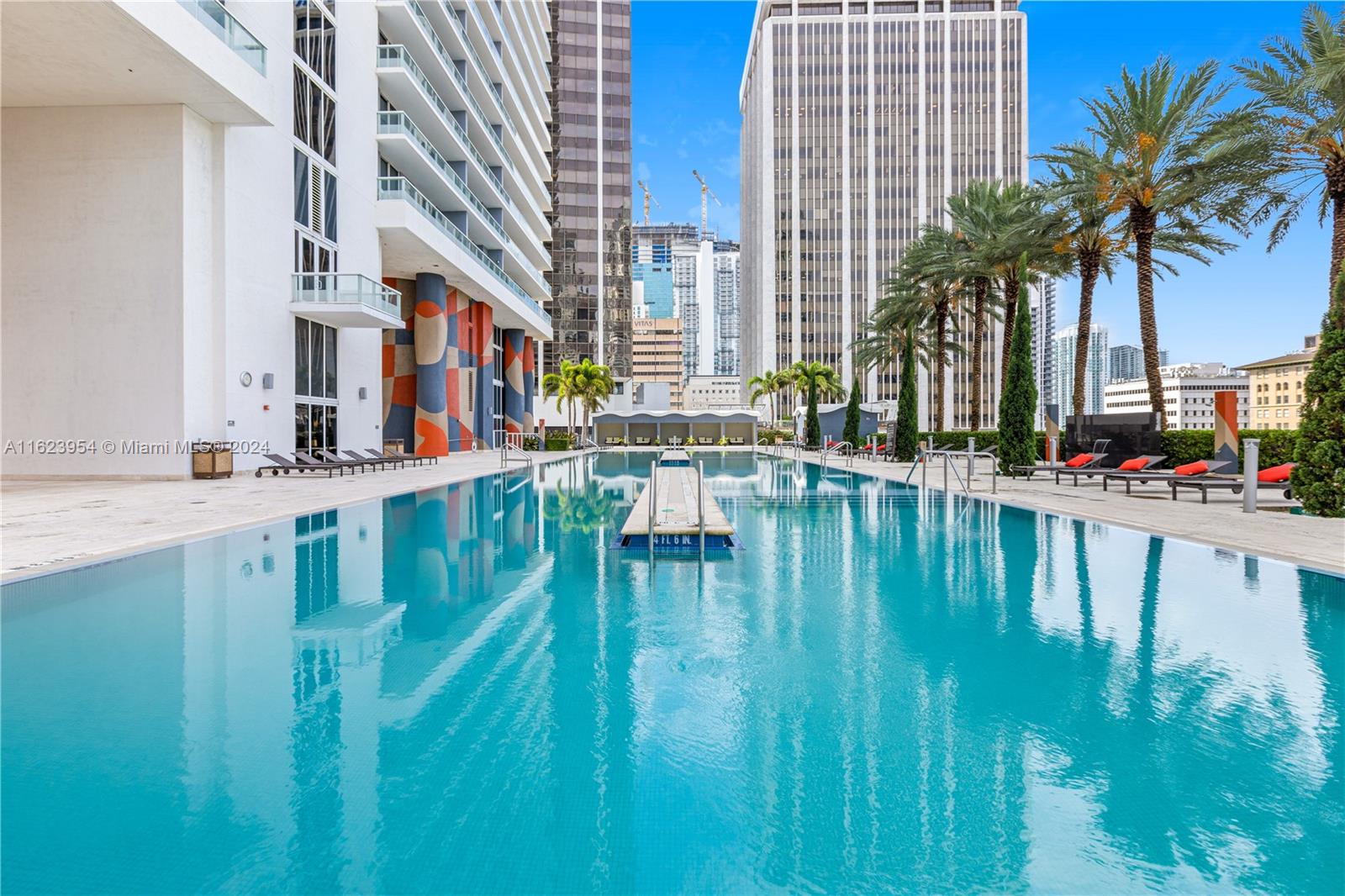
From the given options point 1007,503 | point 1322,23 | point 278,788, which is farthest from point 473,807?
point 1322,23

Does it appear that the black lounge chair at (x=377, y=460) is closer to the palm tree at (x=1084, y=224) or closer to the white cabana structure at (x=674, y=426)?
the palm tree at (x=1084, y=224)

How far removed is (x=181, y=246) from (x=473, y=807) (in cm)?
2032

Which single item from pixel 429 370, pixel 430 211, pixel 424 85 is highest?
pixel 424 85

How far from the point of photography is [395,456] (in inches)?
1040

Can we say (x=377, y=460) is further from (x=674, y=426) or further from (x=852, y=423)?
(x=674, y=426)

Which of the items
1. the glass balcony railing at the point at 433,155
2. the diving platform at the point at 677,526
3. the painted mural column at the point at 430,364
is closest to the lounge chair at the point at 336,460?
the painted mural column at the point at 430,364

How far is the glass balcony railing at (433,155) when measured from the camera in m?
28.2

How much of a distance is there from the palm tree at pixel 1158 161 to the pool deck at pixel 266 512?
7645 mm

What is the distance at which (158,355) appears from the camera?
18.0 meters

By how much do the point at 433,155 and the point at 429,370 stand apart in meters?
9.68

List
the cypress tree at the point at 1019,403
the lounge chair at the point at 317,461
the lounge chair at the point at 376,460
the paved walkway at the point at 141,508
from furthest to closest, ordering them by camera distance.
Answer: the lounge chair at the point at 376,460 → the cypress tree at the point at 1019,403 → the lounge chair at the point at 317,461 → the paved walkway at the point at 141,508

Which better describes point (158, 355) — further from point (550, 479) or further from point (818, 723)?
point (818, 723)

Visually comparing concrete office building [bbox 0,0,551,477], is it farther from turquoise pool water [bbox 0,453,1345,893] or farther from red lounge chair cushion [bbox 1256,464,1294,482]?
red lounge chair cushion [bbox 1256,464,1294,482]

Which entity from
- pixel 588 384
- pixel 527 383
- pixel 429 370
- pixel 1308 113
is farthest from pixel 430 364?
pixel 1308 113
